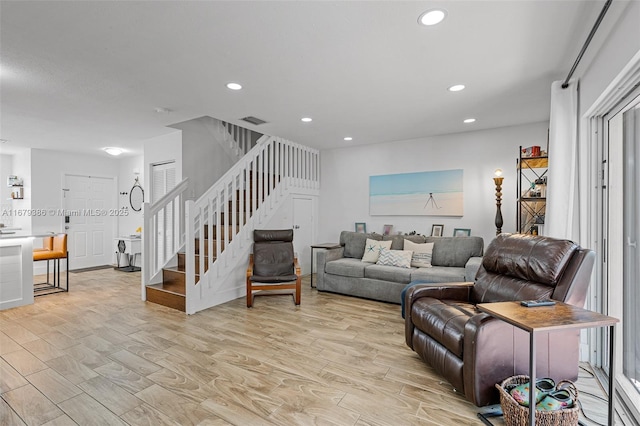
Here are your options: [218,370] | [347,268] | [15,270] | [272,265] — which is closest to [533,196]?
[347,268]

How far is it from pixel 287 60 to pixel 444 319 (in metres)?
2.31

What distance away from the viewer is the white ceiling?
74.1 inches

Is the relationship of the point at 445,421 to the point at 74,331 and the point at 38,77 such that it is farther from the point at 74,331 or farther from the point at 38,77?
the point at 38,77

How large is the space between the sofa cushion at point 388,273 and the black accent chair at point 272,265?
984 millimetres

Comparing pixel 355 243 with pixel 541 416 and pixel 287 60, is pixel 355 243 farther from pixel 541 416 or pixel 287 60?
pixel 541 416

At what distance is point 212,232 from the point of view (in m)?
4.13

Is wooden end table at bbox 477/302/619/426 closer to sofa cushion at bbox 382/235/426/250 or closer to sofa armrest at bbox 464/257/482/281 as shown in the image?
sofa armrest at bbox 464/257/482/281

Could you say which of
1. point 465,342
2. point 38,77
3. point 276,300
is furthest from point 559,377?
point 38,77

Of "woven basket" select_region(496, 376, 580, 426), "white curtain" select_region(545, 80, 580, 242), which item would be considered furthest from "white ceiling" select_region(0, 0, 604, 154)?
"woven basket" select_region(496, 376, 580, 426)

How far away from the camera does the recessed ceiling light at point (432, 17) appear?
186 centimetres

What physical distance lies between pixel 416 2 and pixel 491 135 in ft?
10.9

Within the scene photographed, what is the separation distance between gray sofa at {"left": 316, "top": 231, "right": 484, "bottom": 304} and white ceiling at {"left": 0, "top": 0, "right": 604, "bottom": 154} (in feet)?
5.67

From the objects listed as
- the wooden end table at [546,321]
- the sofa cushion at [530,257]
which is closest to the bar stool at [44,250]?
the wooden end table at [546,321]

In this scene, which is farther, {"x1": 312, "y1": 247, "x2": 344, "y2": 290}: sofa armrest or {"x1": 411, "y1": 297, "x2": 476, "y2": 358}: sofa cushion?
{"x1": 312, "y1": 247, "x2": 344, "y2": 290}: sofa armrest
